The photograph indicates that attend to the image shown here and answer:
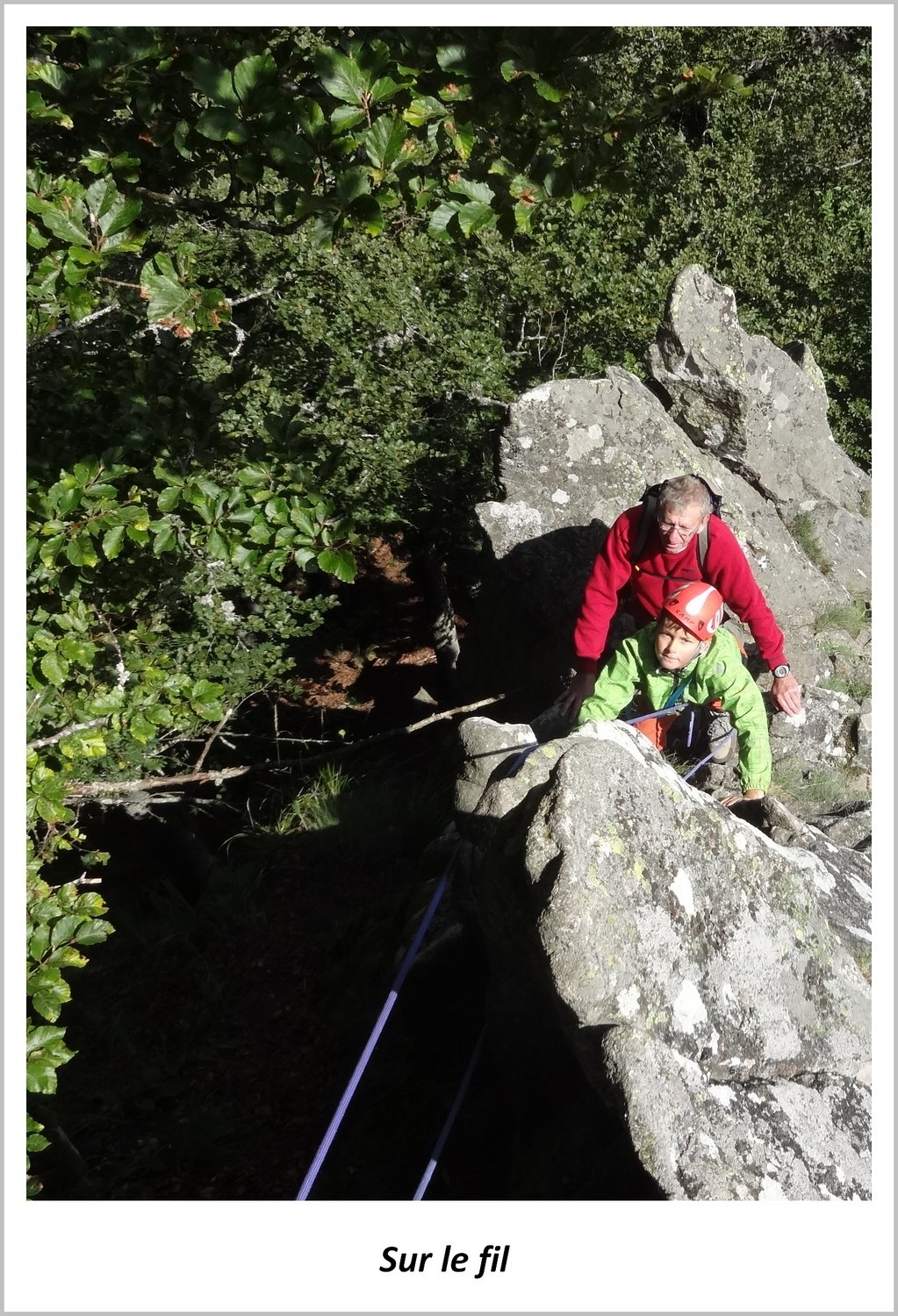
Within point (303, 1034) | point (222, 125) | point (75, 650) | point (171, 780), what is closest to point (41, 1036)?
point (75, 650)

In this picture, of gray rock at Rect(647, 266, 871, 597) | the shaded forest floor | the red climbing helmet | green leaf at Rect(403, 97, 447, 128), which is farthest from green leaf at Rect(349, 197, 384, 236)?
gray rock at Rect(647, 266, 871, 597)

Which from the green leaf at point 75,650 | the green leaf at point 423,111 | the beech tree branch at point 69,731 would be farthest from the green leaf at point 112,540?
the green leaf at point 423,111

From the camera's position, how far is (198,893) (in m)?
8.52

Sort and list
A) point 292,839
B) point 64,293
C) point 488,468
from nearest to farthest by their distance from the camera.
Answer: point 64,293 → point 292,839 → point 488,468

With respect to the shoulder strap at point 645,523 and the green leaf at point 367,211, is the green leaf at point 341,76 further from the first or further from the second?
the shoulder strap at point 645,523

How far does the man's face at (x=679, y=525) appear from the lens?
5.07 m

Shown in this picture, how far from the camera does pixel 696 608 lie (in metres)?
4.68

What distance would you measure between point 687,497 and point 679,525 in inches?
6.2

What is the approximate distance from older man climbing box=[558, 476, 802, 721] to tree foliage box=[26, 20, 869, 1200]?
1603mm

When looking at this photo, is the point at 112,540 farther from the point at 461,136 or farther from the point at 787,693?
the point at 787,693

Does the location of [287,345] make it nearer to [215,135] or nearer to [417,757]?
[417,757]

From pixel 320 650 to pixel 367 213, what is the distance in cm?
832

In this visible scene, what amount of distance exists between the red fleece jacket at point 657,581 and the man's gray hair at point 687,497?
0.22 m

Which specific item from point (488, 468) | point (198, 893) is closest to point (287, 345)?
point (488, 468)
